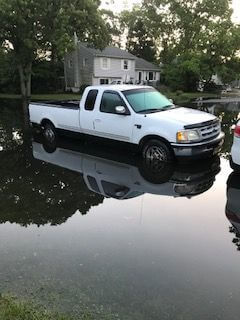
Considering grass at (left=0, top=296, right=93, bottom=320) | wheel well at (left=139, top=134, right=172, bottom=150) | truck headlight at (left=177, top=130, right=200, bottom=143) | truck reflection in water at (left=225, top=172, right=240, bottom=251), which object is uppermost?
truck headlight at (left=177, top=130, right=200, bottom=143)

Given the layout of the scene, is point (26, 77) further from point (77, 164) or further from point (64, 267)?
point (64, 267)

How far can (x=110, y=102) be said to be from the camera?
10055mm

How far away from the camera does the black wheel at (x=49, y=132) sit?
12.0 meters

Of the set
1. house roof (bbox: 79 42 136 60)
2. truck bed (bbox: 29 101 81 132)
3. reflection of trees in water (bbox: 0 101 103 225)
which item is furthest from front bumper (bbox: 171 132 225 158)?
house roof (bbox: 79 42 136 60)

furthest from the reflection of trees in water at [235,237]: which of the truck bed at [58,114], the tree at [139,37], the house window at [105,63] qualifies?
the tree at [139,37]

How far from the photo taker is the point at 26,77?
37.1m

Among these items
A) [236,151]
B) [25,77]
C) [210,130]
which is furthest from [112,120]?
[25,77]

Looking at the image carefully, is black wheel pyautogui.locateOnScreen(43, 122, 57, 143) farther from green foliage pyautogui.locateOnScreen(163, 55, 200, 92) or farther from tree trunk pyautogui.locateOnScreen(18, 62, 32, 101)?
green foliage pyautogui.locateOnScreen(163, 55, 200, 92)

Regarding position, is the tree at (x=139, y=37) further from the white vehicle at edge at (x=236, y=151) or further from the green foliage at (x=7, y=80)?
the white vehicle at edge at (x=236, y=151)

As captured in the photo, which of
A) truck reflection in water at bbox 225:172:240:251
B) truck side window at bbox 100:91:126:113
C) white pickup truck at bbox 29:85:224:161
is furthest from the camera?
truck side window at bbox 100:91:126:113

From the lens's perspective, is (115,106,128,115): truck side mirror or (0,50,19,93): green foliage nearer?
(115,106,128,115): truck side mirror

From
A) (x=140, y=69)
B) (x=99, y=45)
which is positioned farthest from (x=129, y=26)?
(x=99, y=45)

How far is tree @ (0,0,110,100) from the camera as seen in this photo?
30094mm

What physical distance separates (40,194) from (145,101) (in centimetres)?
404
